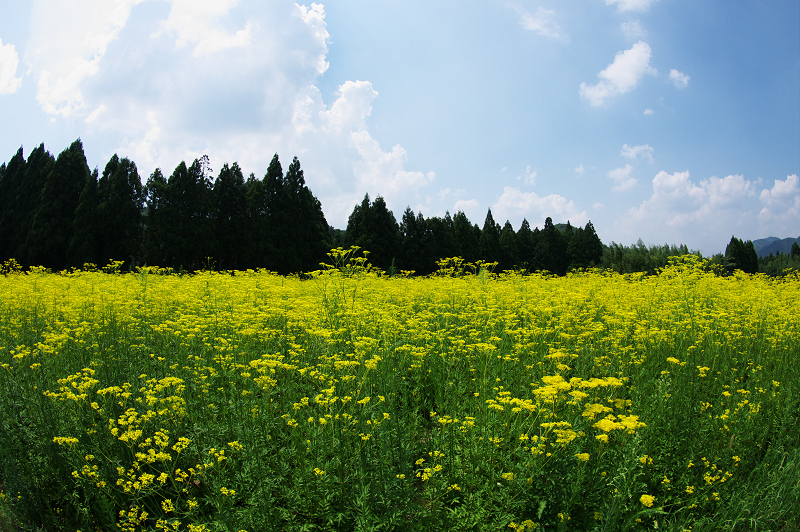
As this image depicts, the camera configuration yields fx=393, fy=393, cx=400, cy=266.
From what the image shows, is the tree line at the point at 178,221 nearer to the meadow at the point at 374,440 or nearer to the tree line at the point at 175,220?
the tree line at the point at 175,220

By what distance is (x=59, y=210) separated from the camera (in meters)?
23.9

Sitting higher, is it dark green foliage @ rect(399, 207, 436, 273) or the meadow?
dark green foliage @ rect(399, 207, 436, 273)

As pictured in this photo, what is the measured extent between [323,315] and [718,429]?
12.1 feet

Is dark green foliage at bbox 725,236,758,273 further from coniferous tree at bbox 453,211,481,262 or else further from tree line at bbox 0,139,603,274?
tree line at bbox 0,139,603,274

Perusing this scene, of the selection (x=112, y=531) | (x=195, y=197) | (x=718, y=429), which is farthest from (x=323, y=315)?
(x=195, y=197)

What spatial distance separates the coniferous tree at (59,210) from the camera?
2294 cm

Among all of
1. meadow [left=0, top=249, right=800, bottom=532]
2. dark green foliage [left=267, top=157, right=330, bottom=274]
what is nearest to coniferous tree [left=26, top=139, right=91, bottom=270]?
dark green foliage [left=267, top=157, right=330, bottom=274]

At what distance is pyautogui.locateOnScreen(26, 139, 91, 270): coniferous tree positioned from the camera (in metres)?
22.9

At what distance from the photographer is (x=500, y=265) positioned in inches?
1467

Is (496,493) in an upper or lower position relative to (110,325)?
lower

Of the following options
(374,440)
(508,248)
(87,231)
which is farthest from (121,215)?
(508,248)

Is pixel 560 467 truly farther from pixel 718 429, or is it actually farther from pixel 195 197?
pixel 195 197

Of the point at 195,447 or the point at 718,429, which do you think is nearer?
the point at 195,447

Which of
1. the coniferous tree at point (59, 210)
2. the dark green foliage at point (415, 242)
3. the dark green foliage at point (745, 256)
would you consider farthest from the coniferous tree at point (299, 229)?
the dark green foliage at point (745, 256)
